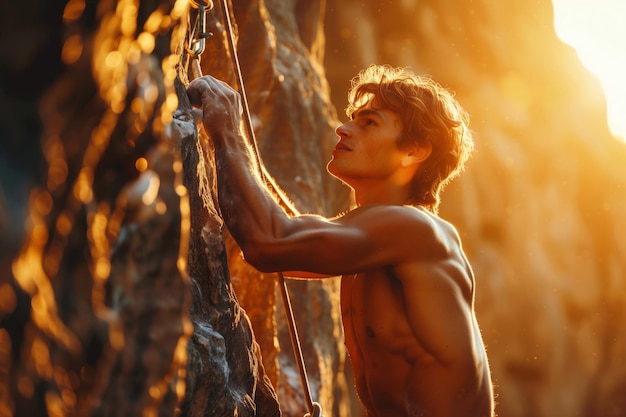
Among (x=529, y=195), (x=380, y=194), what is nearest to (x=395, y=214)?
(x=380, y=194)

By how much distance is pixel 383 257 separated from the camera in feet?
6.62

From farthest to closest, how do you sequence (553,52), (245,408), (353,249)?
(553,52) < (245,408) < (353,249)

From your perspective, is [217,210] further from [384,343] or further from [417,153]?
A: [384,343]

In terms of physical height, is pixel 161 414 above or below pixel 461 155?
below

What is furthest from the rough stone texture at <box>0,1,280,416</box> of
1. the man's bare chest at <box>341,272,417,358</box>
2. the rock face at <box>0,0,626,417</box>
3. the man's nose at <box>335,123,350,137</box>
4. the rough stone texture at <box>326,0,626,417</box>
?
the rough stone texture at <box>326,0,626,417</box>

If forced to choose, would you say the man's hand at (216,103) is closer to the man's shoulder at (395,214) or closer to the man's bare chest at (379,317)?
the man's shoulder at (395,214)

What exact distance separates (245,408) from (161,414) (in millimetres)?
652

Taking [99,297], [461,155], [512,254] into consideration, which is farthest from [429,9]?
[99,297]

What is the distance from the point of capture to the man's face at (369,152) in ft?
7.61

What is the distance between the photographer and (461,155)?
249 cm

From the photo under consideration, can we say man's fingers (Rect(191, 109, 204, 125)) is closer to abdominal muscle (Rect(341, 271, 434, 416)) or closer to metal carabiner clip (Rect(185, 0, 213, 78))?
metal carabiner clip (Rect(185, 0, 213, 78))

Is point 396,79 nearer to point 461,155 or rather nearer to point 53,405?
point 461,155

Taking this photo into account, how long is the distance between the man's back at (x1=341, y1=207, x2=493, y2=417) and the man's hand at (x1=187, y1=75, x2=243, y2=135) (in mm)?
480

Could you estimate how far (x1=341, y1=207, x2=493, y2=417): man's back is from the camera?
2.04 meters
